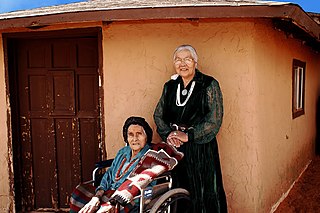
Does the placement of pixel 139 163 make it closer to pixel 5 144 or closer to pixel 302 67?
pixel 5 144

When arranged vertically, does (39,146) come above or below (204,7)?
below

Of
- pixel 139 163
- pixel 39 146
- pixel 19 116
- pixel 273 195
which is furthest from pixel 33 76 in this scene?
pixel 273 195

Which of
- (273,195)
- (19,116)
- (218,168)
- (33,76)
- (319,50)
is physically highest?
(319,50)

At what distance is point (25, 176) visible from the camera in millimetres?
4859

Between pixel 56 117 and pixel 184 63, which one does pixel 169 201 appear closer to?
pixel 184 63

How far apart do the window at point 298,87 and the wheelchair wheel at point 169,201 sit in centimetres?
319

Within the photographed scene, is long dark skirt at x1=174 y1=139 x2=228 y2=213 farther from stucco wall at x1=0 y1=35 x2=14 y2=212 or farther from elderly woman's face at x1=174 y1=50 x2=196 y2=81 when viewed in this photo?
stucco wall at x1=0 y1=35 x2=14 y2=212

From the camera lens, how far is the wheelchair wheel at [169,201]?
3132 mm

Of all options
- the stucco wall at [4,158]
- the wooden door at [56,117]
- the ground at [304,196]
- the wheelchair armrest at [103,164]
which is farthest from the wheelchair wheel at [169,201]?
the stucco wall at [4,158]

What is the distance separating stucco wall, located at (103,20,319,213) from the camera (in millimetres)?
4047

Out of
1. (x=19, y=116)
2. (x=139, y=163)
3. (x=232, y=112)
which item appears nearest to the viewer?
(x=139, y=163)

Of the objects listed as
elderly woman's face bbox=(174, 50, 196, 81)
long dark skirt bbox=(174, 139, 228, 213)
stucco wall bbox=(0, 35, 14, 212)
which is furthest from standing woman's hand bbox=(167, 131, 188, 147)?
stucco wall bbox=(0, 35, 14, 212)

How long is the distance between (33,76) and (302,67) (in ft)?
14.4

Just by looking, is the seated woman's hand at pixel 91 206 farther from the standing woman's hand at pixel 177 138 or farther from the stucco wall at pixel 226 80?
the stucco wall at pixel 226 80
